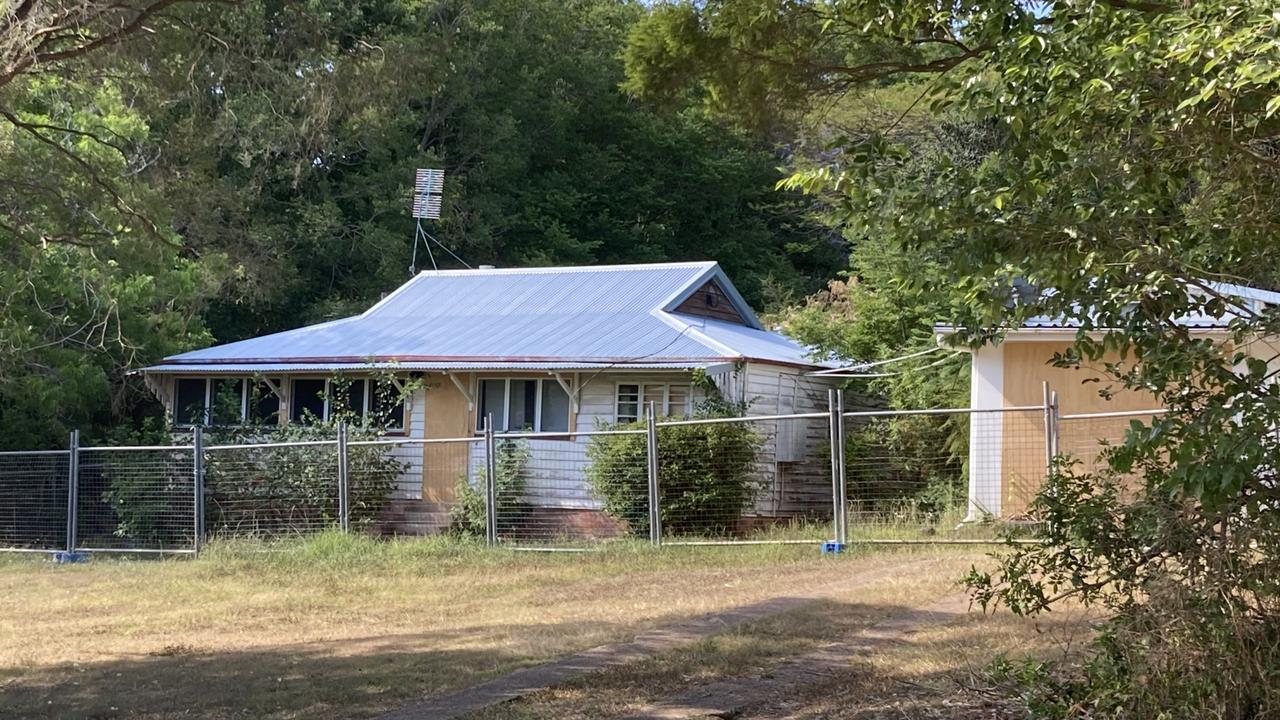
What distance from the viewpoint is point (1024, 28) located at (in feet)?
17.2

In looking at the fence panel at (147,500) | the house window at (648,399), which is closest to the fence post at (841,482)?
the house window at (648,399)

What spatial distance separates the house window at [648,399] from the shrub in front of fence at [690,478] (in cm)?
208

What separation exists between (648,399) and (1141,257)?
15621mm

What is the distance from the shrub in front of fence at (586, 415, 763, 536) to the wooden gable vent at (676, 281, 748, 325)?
539cm

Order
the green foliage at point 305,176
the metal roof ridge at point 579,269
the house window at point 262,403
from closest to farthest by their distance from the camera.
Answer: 1. the green foliage at point 305,176
2. the house window at point 262,403
3. the metal roof ridge at point 579,269

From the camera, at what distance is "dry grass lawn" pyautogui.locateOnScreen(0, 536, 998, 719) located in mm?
8477

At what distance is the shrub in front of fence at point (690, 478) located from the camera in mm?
17672

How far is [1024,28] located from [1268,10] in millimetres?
1084

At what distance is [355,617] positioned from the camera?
1198 cm

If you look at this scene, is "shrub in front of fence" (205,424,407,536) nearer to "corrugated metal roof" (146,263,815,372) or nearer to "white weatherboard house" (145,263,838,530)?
"white weatherboard house" (145,263,838,530)

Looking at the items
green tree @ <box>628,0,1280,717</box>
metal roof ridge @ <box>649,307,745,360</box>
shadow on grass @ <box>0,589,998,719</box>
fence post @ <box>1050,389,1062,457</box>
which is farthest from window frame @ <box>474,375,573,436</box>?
green tree @ <box>628,0,1280,717</box>

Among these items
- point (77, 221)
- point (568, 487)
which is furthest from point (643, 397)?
point (77, 221)

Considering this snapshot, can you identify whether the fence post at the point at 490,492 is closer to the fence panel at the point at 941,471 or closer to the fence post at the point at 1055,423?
the fence panel at the point at 941,471

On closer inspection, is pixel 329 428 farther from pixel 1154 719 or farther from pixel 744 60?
pixel 1154 719
